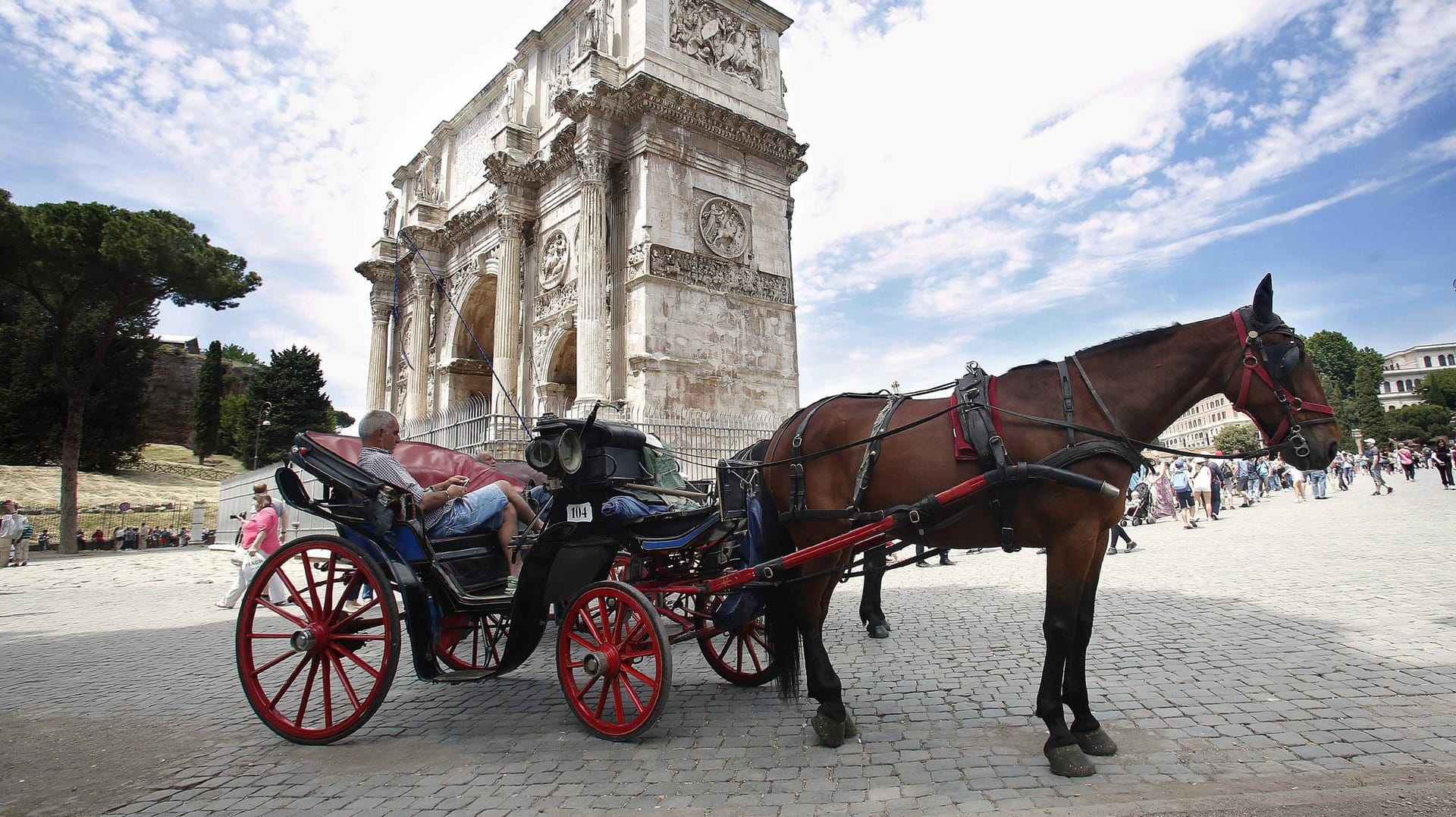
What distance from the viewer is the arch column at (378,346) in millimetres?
25891

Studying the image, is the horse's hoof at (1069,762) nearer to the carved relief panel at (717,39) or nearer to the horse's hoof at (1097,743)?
the horse's hoof at (1097,743)

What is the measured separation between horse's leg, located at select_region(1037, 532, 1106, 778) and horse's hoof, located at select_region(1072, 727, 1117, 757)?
4cm

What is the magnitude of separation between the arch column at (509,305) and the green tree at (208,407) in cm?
4409

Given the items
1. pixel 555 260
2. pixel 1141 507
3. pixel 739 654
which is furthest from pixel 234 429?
pixel 739 654

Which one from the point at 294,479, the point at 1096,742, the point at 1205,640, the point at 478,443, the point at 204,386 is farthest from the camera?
the point at 204,386

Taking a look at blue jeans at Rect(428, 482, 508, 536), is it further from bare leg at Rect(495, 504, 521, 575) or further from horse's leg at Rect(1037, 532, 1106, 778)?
horse's leg at Rect(1037, 532, 1106, 778)

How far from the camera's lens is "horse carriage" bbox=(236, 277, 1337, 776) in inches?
133

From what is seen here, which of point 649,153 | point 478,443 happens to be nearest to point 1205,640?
point 478,443

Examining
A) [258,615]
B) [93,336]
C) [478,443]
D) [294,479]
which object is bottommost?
[258,615]

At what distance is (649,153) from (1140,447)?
14.1 m

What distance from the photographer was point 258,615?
919 cm

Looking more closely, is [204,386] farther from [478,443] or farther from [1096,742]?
[1096,742]

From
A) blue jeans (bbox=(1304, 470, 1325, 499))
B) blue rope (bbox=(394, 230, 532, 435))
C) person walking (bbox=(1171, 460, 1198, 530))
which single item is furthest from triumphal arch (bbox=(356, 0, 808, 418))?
blue jeans (bbox=(1304, 470, 1325, 499))

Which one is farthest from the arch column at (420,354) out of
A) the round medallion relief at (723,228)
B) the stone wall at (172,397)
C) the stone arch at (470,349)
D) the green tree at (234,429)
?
the stone wall at (172,397)
